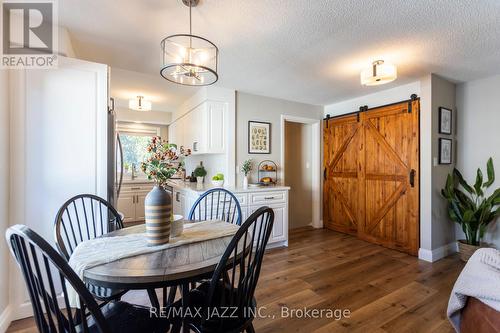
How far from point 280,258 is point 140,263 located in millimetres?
2314

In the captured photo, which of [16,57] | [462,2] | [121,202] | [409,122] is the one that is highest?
[462,2]

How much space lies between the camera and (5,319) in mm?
1754

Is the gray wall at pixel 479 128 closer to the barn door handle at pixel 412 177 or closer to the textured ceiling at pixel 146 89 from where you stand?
the barn door handle at pixel 412 177

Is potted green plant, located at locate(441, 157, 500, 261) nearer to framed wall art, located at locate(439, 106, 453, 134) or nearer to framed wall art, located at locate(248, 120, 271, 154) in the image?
framed wall art, located at locate(439, 106, 453, 134)

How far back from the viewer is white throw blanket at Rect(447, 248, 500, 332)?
1.10 m

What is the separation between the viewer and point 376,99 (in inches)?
149

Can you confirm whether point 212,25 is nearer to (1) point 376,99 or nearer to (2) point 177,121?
(1) point 376,99

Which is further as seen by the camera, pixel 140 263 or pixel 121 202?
pixel 121 202

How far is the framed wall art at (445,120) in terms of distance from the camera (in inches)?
123

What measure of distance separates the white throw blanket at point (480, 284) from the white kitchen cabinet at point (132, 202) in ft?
16.2

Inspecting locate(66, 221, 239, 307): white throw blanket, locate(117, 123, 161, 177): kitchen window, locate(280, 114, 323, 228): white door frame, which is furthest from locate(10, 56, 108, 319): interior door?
locate(280, 114, 323, 228): white door frame

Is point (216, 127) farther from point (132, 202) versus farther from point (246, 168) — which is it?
point (132, 202)

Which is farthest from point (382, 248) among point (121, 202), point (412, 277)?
point (121, 202)

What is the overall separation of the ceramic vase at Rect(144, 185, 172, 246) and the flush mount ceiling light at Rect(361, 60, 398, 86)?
A: 2405 mm
